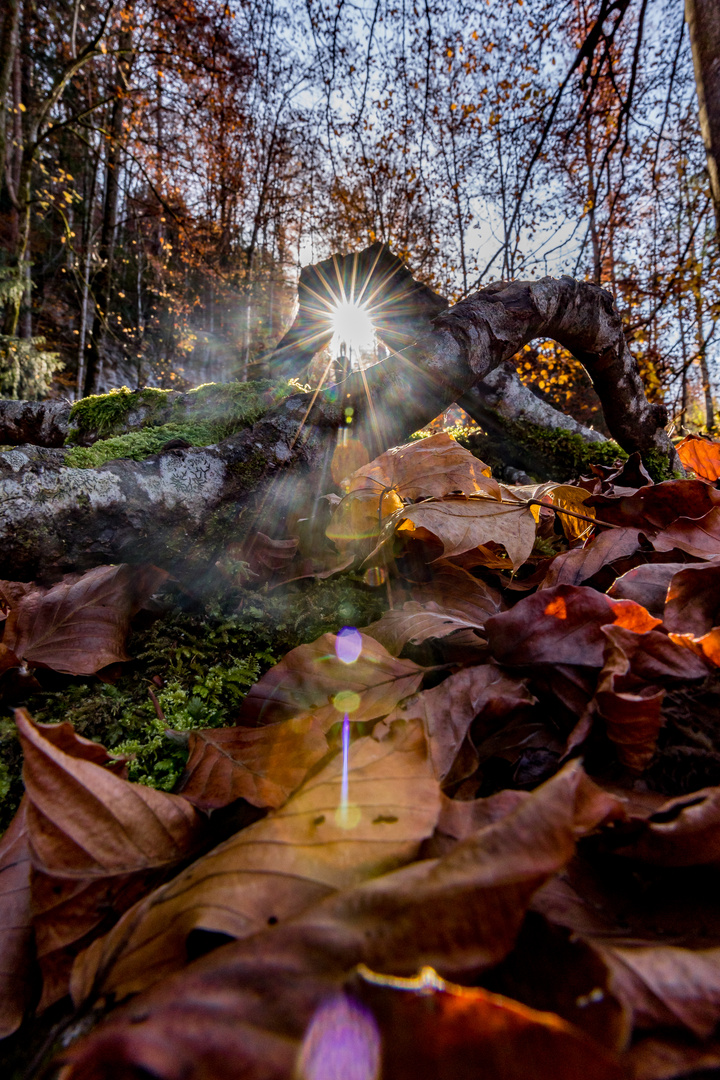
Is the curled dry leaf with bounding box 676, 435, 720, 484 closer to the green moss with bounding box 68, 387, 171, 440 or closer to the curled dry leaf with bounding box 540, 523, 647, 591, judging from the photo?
the curled dry leaf with bounding box 540, 523, 647, 591

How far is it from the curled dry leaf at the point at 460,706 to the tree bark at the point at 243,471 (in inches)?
29.6

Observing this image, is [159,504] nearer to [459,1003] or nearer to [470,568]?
[470,568]

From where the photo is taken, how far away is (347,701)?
2.16 ft

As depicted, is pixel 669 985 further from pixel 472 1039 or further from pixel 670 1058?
pixel 472 1039

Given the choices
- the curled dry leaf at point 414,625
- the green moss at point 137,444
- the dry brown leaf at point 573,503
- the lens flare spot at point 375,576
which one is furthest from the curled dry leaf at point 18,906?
the dry brown leaf at point 573,503

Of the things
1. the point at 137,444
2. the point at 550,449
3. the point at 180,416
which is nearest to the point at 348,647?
the point at 137,444

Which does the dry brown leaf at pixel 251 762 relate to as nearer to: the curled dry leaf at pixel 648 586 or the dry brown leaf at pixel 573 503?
the curled dry leaf at pixel 648 586

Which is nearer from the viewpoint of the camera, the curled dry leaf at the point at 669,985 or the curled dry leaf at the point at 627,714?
the curled dry leaf at the point at 669,985

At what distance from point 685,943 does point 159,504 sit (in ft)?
3.94

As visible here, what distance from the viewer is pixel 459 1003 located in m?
0.26

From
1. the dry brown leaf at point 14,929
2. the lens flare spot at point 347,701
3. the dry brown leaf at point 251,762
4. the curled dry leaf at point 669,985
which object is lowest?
the dry brown leaf at point 14,929

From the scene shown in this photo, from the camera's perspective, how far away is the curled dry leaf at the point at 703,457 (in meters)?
2.05

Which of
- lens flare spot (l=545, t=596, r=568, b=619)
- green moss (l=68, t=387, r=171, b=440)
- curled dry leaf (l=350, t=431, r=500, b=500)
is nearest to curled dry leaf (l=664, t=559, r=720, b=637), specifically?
lens flare spot (l=545, t=596, r=568, b=619)

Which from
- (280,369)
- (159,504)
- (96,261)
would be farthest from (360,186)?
(159,504)
